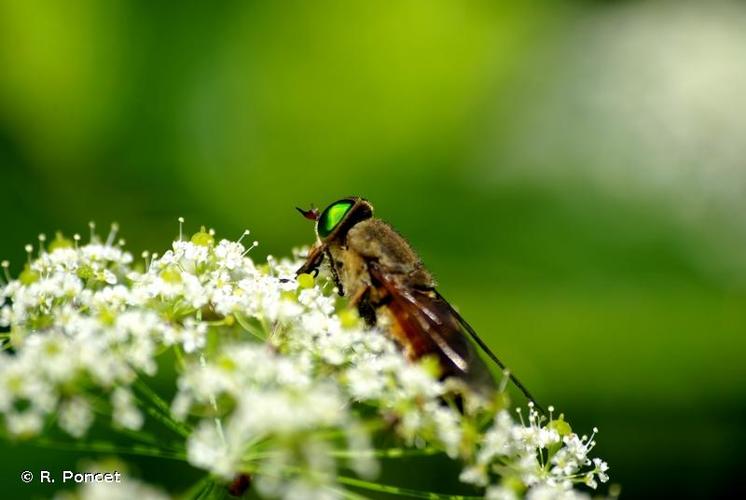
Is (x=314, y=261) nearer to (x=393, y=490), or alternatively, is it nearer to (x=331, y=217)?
(x=331, y=217)

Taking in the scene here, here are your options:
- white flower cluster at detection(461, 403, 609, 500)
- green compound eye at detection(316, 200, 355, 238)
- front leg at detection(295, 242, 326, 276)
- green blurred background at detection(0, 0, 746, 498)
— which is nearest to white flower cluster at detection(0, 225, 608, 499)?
white flower cluster at detection(461, 403, 609, 500)

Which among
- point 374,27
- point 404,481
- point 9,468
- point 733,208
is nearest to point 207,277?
point 9,468

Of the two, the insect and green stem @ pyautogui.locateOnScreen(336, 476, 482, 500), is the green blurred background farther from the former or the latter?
green stem @ pyautogui.locateOnScreen(336, 476, 482, 500)

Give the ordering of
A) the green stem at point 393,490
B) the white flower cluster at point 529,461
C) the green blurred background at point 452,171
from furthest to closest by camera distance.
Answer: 1. the green blurred background at point 452,171
2. the white flower cluster at point 529,461
3. the green stem at point 393,490

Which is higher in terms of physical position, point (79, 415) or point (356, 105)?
point (356, 105)

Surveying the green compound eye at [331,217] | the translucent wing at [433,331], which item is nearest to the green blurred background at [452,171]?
the green compound eye at [331,217]

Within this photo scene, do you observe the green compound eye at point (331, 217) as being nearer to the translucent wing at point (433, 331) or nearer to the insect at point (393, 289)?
the insect at point (393, 289)

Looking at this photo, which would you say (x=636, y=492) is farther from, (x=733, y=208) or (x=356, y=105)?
(x=356, y=105)
